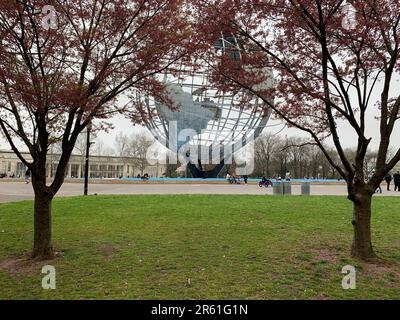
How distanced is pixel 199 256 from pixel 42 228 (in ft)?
9.14

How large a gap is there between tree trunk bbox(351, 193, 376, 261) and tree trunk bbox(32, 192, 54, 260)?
5301 mm

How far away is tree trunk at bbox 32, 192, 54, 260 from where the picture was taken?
6.32m

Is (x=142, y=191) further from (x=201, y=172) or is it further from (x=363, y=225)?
(x=201, y=172)

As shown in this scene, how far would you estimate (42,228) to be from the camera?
639 centimetres

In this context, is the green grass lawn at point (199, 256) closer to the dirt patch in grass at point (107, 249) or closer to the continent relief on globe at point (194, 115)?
the dirt patch in grass at point (107, 249)

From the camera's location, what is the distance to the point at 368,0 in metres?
5.63

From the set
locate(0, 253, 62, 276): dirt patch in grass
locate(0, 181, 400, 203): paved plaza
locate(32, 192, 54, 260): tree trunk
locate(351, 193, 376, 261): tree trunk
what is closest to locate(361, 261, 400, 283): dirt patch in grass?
locate(351, 193, 376, 261): tree trunk

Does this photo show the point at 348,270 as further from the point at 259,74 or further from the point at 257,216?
the point at 257,216

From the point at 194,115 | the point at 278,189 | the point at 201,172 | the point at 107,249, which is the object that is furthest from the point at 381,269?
the point at 201,172

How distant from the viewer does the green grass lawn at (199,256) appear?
4.85 metres

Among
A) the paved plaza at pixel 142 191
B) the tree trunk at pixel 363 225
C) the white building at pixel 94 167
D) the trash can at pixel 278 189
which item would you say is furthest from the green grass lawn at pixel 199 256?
the white building at pixel 94 167

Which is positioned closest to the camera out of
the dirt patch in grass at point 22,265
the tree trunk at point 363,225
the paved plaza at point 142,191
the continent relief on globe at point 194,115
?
the dirt patch in grass at point 22,265
